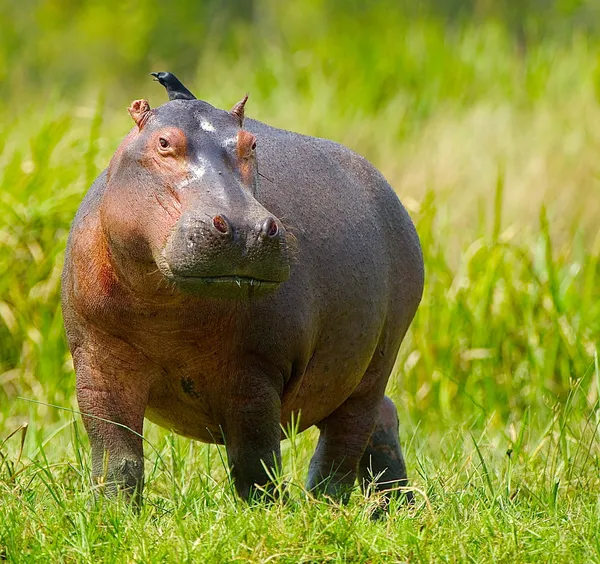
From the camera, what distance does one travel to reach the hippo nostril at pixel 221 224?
320 cm

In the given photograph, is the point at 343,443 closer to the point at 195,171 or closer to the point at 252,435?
the point at 252,435

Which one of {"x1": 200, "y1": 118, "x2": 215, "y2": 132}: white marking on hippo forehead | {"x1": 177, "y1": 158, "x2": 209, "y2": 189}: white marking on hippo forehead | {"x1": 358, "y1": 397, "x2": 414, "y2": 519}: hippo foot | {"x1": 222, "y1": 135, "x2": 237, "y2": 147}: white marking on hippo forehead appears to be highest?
{"x1": 200, "y1": 118, "x2": 215, "y2": 132}: white marking on hippo forehead

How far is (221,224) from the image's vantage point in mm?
3201

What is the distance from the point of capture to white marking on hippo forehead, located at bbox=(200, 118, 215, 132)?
353 centimetres

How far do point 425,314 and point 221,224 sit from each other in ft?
14.3

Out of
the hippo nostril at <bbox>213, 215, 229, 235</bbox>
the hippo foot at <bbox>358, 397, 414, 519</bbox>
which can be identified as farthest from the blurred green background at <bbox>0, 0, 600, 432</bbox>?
the hippo nostril at <bbox>213, 215, 229, 235</bbox>

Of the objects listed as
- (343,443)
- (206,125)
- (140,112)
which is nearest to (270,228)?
(206,125)

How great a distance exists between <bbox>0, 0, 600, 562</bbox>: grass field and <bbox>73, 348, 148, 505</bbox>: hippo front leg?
0.10m

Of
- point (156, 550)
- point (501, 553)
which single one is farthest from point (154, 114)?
point (501, 553)

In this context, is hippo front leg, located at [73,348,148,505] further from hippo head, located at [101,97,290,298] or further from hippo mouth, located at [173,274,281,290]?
hippo mouth, located at [173,274,281,290]

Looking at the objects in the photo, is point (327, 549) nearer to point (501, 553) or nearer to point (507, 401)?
point (501, 553)

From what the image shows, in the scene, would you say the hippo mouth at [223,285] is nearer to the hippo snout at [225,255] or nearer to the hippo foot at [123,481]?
the hippo snout at [225,255]

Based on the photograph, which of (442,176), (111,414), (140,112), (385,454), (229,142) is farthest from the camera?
(442,176)

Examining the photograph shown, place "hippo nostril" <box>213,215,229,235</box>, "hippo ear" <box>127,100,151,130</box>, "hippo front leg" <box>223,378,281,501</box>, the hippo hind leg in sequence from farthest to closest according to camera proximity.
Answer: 1. the hippo hind leg
2. "hippo front leg" <box>223,378,281,501</box>
3. "hippo ear" <box>127,100,151,130</box>
4. "hippo nostril" <box>213,215,229,235</box>
